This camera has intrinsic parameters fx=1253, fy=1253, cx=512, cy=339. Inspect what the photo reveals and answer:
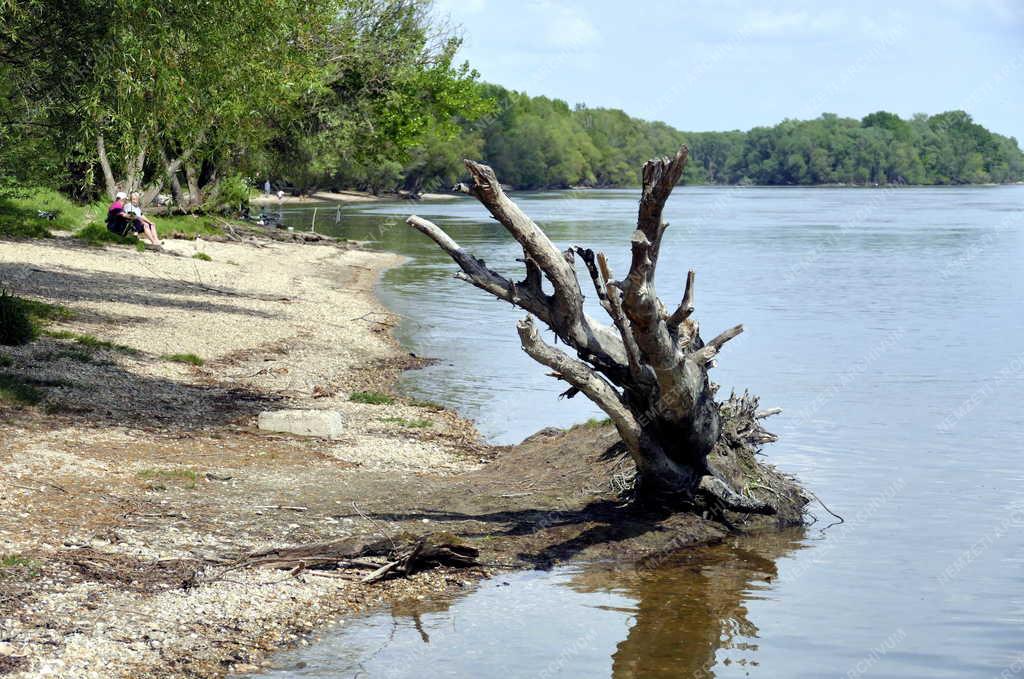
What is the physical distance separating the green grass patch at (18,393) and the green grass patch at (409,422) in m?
4.14

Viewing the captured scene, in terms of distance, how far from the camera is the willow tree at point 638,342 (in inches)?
390

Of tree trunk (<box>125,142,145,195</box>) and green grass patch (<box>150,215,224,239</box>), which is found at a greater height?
tree trunk (<box>125,142,145,195</box>)

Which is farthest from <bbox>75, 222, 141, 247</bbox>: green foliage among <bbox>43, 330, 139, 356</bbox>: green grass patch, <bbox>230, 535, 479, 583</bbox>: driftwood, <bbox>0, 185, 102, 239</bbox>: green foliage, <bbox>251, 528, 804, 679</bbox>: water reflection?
<bbox>251, 528, 804, 679</bbox>: water reflection

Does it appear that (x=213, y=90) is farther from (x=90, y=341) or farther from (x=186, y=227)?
(x=186, y=227)

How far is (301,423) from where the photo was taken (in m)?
14.1

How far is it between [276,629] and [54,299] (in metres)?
14.6

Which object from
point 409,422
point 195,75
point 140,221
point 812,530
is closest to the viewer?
point 812,530

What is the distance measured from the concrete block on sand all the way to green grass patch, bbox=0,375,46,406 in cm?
239

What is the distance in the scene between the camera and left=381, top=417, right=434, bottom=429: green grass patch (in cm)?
1544

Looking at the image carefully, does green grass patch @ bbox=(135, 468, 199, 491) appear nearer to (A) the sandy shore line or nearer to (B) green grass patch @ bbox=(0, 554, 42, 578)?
(A) the sandy shore line

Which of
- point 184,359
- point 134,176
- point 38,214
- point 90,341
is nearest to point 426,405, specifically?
point 184,359

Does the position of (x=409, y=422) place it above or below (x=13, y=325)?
below

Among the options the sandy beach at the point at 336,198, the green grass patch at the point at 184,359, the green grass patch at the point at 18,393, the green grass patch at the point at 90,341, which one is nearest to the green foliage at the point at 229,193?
the green grass patch at the point at 184,359

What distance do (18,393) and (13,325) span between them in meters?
2.97
